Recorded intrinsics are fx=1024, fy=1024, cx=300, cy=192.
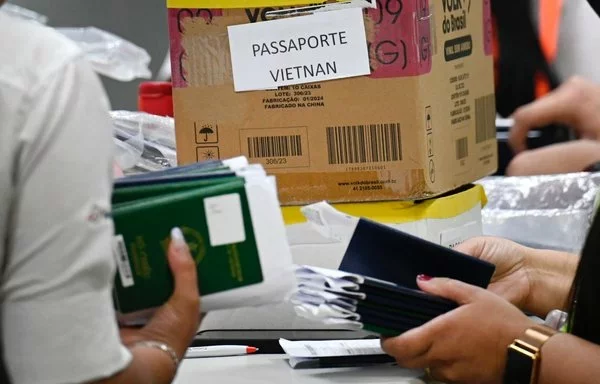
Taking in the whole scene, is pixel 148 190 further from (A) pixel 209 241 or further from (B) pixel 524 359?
(B) pixel 524 359

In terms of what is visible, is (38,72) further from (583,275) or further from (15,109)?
(583,275)

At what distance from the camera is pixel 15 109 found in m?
0.75

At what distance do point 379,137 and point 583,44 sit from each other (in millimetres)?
2272

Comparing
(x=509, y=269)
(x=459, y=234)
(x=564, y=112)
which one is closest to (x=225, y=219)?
(x=459, y=234)

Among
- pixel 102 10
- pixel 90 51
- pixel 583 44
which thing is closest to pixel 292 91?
pixel 90 51

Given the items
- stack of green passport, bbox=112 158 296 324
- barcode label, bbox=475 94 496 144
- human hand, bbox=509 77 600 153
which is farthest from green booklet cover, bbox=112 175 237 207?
human hand, bbox=509 77 600 153

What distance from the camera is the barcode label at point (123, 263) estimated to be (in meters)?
0.91

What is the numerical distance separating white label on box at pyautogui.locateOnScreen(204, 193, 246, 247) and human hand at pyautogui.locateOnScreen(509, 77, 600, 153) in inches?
59.4

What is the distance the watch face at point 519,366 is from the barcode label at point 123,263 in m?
0.45

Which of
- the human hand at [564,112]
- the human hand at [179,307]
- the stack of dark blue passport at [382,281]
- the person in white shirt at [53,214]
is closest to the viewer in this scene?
the person in white shirt at [53,214]

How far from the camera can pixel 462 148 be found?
52.8 inches

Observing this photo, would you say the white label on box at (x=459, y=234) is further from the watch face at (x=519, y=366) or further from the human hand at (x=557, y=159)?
the human hand at (x=557, y=159)

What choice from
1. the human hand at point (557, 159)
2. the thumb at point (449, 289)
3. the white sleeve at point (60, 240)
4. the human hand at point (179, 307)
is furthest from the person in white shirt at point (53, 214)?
the human hand at point (557, 159)

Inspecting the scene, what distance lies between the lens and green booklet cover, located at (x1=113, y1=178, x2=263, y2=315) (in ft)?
2.96
